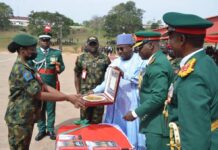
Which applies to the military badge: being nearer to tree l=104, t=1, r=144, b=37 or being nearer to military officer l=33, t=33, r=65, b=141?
military officer l=33, t=33, r=65, b=141

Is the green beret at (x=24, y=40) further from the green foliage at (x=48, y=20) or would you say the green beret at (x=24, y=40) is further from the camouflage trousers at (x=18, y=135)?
the green foliage at (x=48, y=20)

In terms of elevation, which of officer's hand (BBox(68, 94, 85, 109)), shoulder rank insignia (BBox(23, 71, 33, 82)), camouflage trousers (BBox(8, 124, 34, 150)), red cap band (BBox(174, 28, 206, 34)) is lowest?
camouflage trousers (BBox(8, 124, 34, 150))

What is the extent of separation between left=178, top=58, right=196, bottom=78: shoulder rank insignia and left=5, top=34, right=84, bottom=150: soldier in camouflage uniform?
1975mm

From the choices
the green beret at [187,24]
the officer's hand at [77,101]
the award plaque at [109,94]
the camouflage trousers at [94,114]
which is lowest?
the camouflage trousers at [94,114]

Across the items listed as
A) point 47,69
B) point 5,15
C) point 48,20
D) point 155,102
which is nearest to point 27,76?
point 155,102

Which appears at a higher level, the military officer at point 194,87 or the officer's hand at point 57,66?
the military officer at point 194,87

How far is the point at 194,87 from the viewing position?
5.79ft

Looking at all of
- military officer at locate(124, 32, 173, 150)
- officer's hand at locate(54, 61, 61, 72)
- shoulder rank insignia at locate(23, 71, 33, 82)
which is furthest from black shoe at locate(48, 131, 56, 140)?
military officer at locate(124, 32, 173, 150)

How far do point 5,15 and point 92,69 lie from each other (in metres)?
94.7

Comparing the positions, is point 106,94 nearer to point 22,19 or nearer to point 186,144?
point 186,144

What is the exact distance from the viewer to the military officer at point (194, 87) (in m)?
1.75

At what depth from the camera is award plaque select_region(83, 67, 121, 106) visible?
11.7 feet

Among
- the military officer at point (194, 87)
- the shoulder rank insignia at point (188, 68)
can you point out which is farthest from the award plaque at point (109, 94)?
the shoulder rank insignia at point (188, 68)

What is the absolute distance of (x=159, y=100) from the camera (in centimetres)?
301
